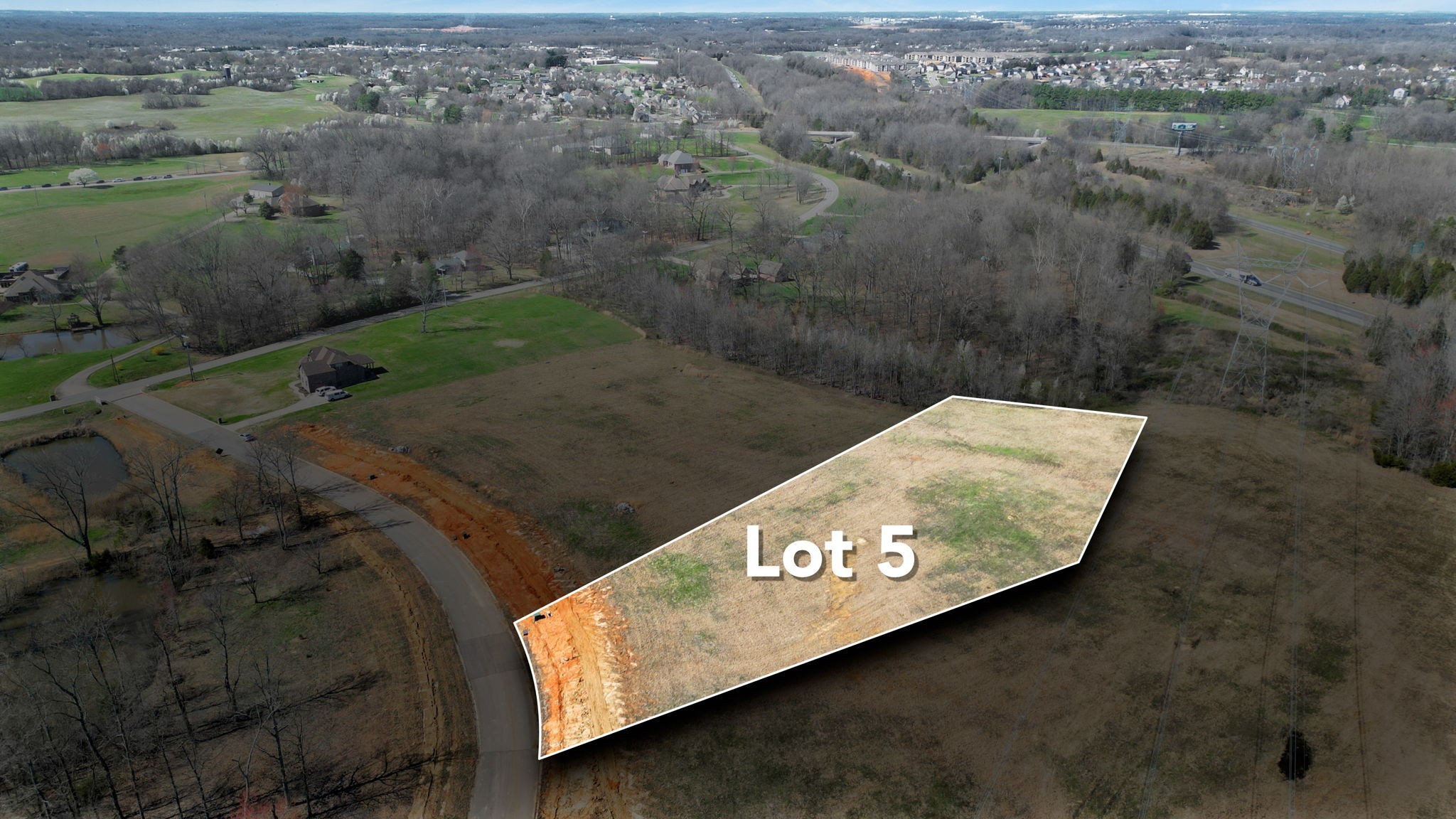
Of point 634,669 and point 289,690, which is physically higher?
point 634,669

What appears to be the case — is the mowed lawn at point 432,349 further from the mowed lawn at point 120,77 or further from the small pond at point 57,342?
the mowed lawn at point 120,77

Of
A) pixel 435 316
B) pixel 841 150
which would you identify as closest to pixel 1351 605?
pixel 435 316

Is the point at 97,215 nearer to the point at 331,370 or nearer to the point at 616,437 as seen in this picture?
the point at 331,370

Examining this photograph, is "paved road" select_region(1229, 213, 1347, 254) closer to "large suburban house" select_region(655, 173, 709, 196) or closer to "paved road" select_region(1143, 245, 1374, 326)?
"paved road" select_region(1143, 245, 1374, 326)

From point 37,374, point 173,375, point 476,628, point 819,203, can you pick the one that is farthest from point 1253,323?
point 37,374

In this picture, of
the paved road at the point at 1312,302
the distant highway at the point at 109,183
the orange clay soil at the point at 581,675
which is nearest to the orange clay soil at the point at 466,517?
the orange clay soil at the point at 581,675

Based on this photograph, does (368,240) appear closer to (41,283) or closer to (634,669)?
(41,283)

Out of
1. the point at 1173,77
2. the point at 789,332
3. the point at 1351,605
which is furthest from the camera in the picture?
the point at 1173,77
